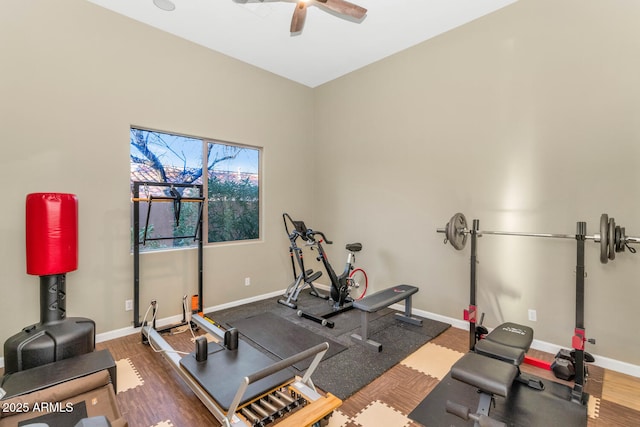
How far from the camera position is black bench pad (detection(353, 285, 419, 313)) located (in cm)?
325

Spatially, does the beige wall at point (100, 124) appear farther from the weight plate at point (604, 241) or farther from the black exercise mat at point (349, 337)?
the weight plate at point (604, 241)

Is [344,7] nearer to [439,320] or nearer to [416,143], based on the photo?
[416,143]

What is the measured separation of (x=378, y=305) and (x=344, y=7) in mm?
3128

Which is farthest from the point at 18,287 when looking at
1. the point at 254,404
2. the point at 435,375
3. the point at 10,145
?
the point at 435,375

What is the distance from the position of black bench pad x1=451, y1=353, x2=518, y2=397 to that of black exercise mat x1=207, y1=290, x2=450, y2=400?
2.99 feet

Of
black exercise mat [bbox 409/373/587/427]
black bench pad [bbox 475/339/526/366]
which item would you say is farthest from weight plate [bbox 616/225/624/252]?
black exercise mat [bbox 409/373/587/427]

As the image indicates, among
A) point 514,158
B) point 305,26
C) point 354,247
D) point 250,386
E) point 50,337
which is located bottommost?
point 250,386

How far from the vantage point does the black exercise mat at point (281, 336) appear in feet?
10.4

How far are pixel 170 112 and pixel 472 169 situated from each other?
3925 millimetres

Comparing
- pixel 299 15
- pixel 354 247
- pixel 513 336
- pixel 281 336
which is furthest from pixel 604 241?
pixel 299 15

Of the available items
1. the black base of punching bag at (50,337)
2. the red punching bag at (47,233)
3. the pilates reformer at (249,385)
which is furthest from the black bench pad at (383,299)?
the red punching bag at (47,233)

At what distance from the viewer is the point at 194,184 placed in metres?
3.83

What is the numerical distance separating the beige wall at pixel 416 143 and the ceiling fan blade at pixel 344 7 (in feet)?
4.82

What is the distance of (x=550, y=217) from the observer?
10.3 ft
